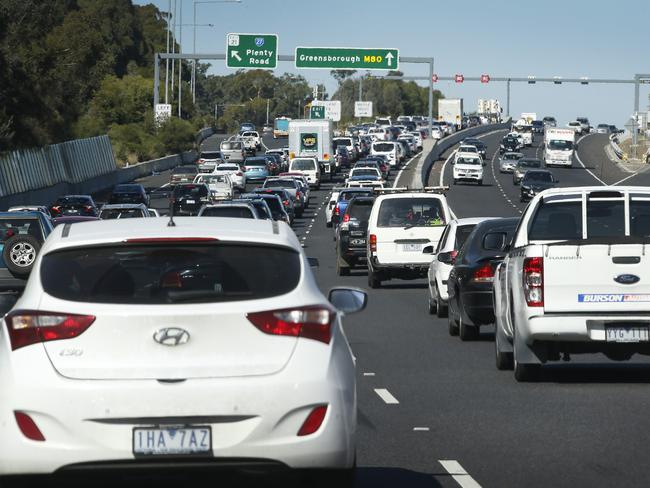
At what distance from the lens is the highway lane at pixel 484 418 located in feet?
32.7

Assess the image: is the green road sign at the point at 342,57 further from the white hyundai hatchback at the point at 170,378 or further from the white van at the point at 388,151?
the white hyundai hatchback at the point at 170,378

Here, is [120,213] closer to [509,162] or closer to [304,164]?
[304,164]

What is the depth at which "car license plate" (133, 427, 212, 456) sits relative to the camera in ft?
24.1

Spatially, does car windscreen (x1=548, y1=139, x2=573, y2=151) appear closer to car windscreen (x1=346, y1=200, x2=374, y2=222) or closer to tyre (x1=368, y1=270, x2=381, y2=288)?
car windscreen (x1=346, y1=200, x2=374, y2=222)

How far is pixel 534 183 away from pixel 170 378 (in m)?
70.0

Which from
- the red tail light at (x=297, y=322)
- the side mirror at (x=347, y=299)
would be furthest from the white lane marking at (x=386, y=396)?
the red tail light at (x=297, y=322)

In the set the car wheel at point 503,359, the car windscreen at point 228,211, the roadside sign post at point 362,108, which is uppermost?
the roadside sign post at point 362,108

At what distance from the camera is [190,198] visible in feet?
190

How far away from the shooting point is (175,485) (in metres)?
9.23

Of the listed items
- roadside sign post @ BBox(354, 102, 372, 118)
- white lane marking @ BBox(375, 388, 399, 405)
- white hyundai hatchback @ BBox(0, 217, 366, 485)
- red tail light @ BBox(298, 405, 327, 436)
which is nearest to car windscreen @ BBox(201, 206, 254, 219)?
white lane marking @ BBox(375, 388, 399, 405)

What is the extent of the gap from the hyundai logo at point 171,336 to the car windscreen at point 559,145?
334 ft

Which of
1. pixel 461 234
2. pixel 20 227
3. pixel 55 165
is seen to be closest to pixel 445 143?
pixel 55 165

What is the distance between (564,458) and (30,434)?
4303 mm

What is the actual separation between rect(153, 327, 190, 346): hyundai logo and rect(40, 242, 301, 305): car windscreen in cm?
19
